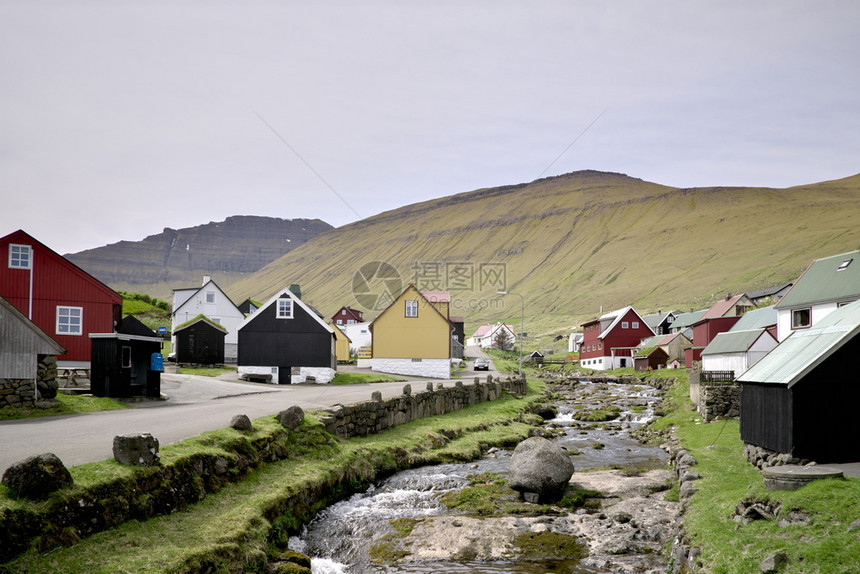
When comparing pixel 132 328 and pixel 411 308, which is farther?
pixel 411 308

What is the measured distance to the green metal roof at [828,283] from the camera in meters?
37.2

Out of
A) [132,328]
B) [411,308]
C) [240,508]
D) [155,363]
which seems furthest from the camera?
[411,308]

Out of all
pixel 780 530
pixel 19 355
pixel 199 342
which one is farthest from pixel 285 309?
pixel 780 530

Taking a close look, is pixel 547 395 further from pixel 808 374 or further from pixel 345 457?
pixel 808 374

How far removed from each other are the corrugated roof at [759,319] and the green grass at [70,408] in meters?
47.8

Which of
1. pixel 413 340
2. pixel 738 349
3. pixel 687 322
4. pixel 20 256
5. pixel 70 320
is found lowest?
pixel 738 349

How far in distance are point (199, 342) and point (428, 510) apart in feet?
147

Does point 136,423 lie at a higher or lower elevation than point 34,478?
lower

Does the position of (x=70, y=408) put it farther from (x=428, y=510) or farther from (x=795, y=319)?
(x=795, y=319)

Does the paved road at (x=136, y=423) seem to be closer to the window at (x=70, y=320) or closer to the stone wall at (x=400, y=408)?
the stone wall at (x=400, y=408)

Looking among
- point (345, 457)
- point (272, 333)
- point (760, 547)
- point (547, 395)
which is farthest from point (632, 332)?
point (760, 547)

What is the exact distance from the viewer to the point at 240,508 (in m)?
14.2

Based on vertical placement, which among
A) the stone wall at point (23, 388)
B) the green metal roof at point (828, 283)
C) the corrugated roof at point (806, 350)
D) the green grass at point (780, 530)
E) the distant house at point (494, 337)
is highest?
the green metal roof at point (828, 283)

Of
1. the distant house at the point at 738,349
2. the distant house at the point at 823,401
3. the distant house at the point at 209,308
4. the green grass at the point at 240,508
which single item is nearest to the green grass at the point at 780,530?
the distant house at the point at 823,401
